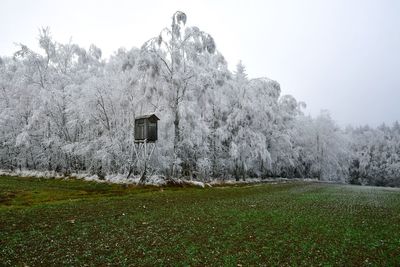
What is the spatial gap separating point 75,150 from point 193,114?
16.6 metres

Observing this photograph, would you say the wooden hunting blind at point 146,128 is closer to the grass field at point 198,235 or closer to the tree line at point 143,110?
the tree line at point 143,110

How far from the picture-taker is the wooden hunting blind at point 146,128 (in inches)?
1543

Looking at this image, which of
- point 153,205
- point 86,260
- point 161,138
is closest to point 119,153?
point 161,138

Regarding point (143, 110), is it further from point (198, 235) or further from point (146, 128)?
point (198, 235)

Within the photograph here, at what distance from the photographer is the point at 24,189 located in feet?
108

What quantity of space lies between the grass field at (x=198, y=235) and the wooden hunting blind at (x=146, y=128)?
15.5m

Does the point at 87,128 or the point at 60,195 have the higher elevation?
the point at 87,128

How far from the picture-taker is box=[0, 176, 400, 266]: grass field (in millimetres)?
11789

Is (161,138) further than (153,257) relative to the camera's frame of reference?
Yes

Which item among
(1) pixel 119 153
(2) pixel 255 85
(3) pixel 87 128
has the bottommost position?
(1) pixel 119 153

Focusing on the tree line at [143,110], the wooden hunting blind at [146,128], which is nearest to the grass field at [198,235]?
the wooden hunting blind at [146,128]

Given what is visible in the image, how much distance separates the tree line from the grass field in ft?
67.5

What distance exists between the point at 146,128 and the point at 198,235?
82.7 ft

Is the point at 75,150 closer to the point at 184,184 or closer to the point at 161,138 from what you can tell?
the point at 161,138
